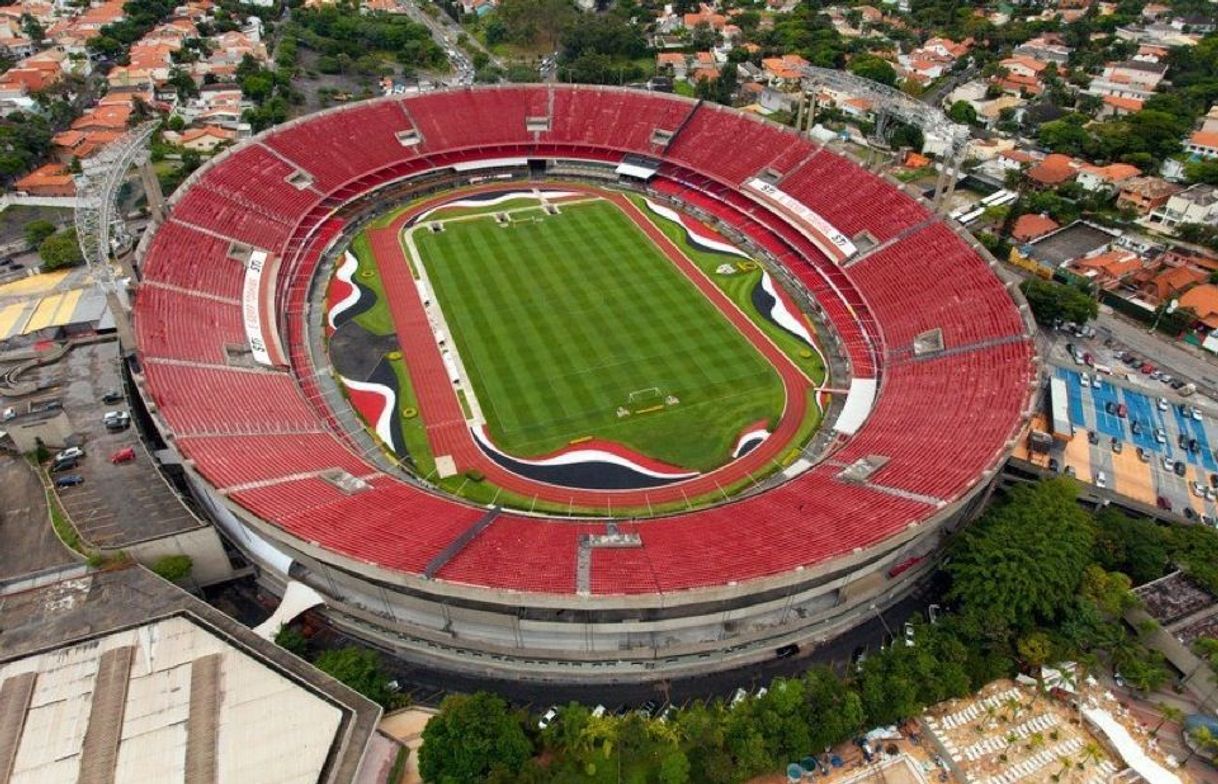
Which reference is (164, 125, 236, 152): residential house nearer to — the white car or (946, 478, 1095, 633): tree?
the white car

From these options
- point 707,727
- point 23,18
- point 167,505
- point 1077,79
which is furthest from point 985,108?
point 23,18

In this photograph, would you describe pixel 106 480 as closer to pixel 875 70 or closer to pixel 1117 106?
pixel 875 70

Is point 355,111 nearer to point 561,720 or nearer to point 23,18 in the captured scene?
point 561,720

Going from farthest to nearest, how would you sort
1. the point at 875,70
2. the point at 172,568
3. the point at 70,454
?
1. the point at 875,70
2. the point at 70,454
3. the point at 172,568

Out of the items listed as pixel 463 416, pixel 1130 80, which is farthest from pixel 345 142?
pixel 1130 80

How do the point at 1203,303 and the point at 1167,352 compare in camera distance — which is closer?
the point at 1167,352
